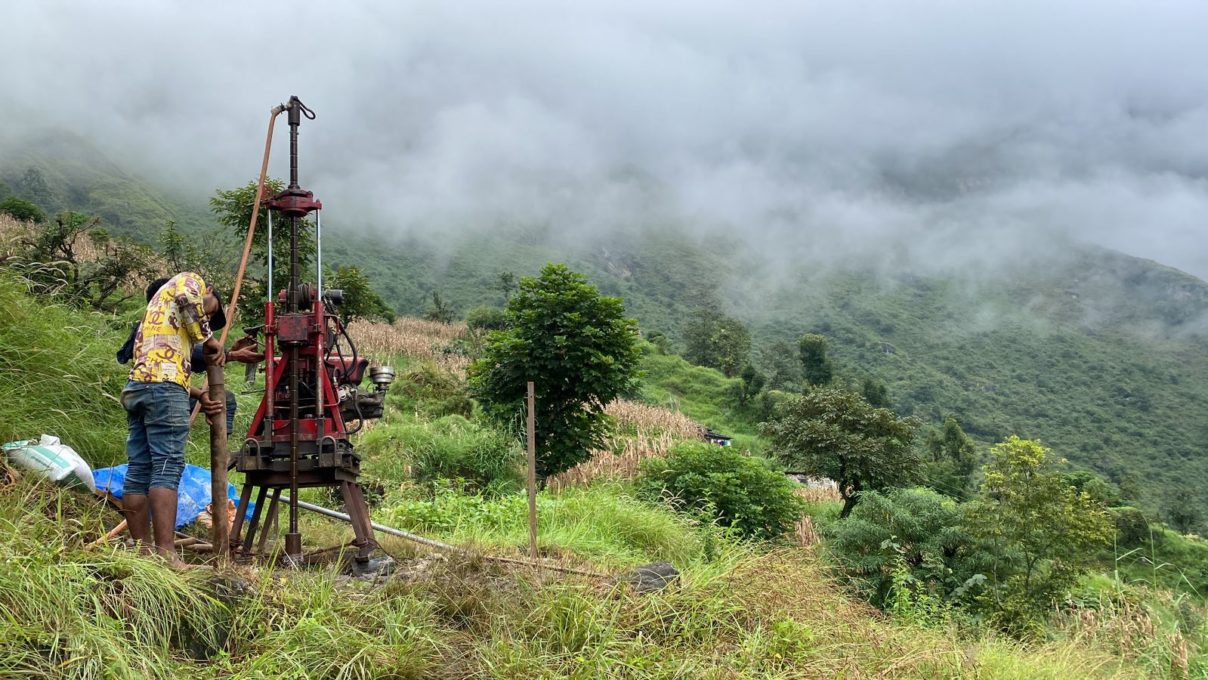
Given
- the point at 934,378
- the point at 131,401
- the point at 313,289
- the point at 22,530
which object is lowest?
the point at 934,378

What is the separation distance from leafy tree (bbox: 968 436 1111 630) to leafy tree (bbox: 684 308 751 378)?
3023 cm

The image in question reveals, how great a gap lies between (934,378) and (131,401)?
88.3 m

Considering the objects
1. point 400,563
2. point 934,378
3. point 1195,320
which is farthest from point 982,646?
point 1195,320

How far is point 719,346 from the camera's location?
4900 cm

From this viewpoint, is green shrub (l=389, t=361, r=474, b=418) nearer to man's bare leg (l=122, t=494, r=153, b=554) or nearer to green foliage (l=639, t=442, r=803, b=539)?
green foliage (l=639, t=442, r=803, b=539)

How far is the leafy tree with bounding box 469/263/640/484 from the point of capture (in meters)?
12.9

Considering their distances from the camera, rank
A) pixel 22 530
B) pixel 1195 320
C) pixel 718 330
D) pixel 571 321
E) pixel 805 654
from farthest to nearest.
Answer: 1. pixel 1195 320
2. pixel 718 330
3. pixel 571 321
4. pixel 805 654
5. pixel 22 530

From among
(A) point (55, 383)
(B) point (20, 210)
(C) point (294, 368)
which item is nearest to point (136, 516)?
(C) point (294, 368)

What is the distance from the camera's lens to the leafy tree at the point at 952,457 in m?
32.4

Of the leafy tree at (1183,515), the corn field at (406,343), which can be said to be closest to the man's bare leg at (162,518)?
the corn field at (406,343)

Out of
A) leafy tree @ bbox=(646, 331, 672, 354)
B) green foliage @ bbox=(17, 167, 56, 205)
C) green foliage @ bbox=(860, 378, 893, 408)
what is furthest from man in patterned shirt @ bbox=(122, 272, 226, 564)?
green foliage @ bbox=(17, 167, 56, 205)

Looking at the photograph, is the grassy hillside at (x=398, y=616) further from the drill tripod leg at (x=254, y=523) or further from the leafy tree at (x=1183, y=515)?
the leafy tree at (x=1183, y=515)

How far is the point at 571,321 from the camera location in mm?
12930

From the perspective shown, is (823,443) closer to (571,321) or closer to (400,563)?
(571,321)
